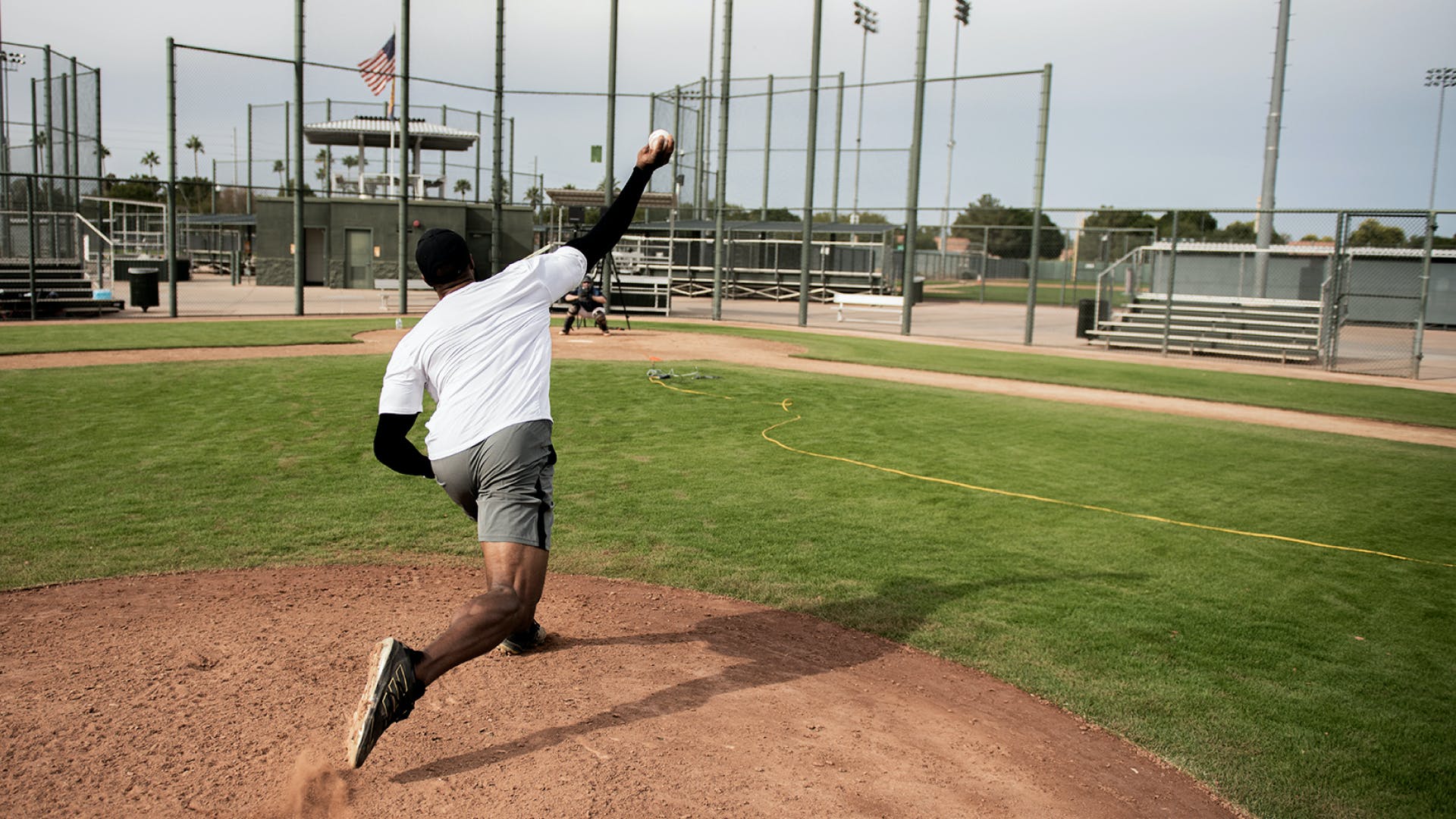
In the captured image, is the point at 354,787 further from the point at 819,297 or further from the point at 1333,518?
the point at 819,297

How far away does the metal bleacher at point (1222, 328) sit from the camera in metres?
21.5

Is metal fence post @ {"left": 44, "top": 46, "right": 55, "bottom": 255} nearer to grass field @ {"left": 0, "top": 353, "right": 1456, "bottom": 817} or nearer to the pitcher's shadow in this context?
grass field @ {"left": 0, "top": 353, "right": 1456, "bottom": 817}

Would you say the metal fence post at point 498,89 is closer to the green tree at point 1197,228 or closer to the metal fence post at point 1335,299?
the metal fence post at point 1335,299

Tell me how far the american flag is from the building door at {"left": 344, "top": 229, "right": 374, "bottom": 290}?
8.85 m

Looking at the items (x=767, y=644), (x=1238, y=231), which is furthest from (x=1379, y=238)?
(x=767, y=644)

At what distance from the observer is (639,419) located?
435 inches

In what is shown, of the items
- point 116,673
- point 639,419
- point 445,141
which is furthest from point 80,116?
point 116,673

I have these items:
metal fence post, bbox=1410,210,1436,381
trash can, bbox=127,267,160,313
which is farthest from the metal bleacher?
trash can, bbox=127,267,160,313

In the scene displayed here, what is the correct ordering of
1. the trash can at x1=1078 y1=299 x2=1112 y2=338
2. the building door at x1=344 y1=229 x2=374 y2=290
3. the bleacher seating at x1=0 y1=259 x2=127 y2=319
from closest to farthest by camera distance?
1. the bleacher seating at x1=0 y1=259 x2=127 y2=319
2. the trash can at x1=1078 y1=299 x2=1112 y2=338
3. the building door at x1=344 y1=229 x2=374 y2=290

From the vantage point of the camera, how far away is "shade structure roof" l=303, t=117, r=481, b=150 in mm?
35344

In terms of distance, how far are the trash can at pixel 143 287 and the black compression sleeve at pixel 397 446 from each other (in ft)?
79.8

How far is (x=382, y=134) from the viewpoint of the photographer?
3903 cm

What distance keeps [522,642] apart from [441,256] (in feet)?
6.05

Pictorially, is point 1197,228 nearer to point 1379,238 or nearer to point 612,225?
point 1379,238
